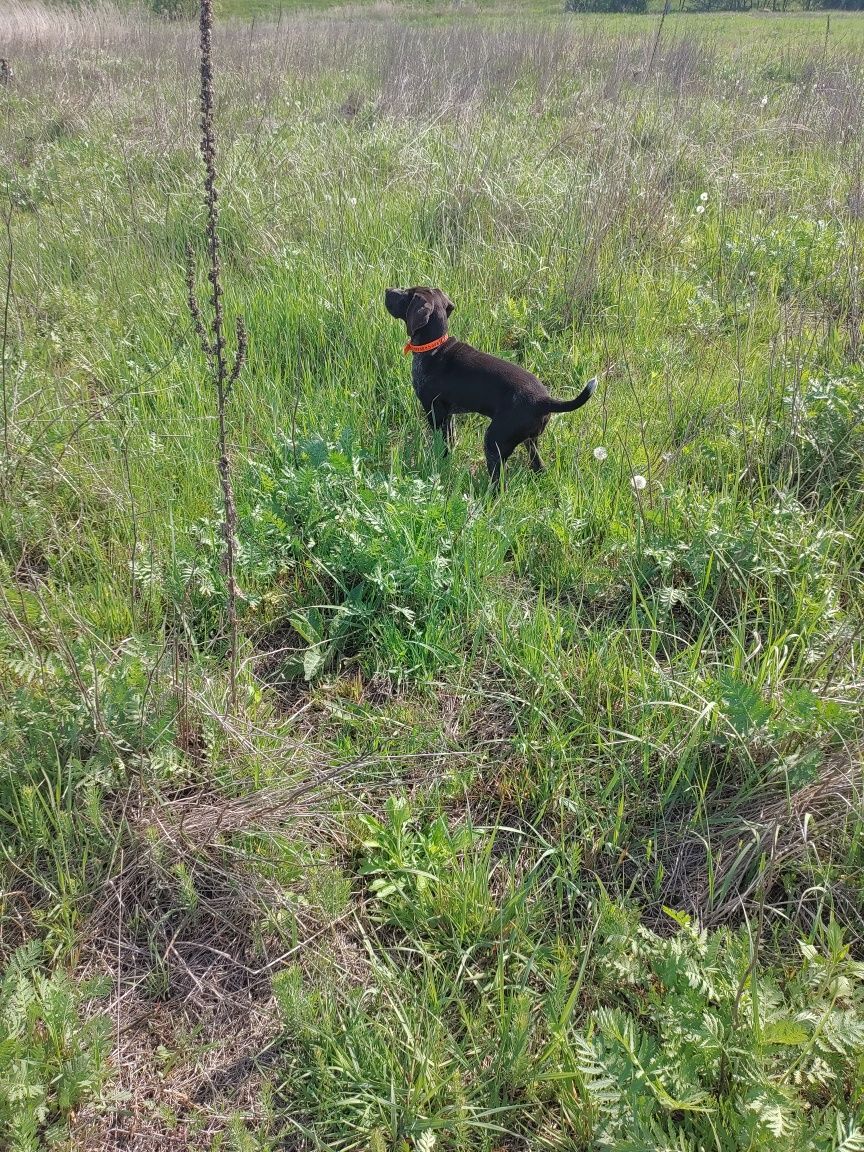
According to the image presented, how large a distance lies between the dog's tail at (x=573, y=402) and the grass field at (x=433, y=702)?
0.23 meters

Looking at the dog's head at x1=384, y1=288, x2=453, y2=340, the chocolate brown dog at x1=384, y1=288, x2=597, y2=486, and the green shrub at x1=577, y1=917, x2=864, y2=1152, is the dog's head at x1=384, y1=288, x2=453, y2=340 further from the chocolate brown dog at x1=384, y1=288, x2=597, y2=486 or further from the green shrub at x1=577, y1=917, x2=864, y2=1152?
the green shrub at x1=577, y1=917, x2=864, y2=1152

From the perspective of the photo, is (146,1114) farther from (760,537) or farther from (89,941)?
(760,537)

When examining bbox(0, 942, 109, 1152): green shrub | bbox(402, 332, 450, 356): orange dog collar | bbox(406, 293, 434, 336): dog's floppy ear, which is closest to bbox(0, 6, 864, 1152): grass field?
bbox(0, 942, 109, 1152): green shrub

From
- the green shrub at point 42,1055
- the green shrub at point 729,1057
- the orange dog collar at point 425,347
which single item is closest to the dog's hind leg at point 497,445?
the orange dog collar at point 425,347

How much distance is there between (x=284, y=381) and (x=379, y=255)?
1418mm

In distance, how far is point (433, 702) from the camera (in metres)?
2.22

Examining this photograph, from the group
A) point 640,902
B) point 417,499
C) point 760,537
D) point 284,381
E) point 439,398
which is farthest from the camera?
point 284,381

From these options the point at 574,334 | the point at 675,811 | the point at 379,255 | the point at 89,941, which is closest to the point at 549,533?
the point at 675,811

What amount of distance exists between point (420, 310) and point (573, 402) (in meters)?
0.82

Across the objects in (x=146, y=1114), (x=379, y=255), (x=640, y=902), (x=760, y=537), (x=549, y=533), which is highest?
(x=379, y=255)

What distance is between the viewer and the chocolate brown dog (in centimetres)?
292

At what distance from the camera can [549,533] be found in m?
2.70

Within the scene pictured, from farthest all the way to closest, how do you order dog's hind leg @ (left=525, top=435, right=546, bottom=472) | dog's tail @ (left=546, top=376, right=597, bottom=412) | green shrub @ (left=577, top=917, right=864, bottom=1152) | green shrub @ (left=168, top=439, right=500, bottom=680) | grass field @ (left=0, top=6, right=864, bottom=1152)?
1. dog's hind leg @ (left=525, top=435, right=546, bottom=472)
2. dog's tail @ (left=546, top=376, right=597, bottom=412)
3. green shrub @ (left=168, top=439, right=500, bottom=680)
4. grass field @ (left=0, top=6, right=864, bottom=1152)
5. green shrub @ (left=577, top=917, right=864, bottom=1152)

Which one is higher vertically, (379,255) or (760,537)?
(379,255)
